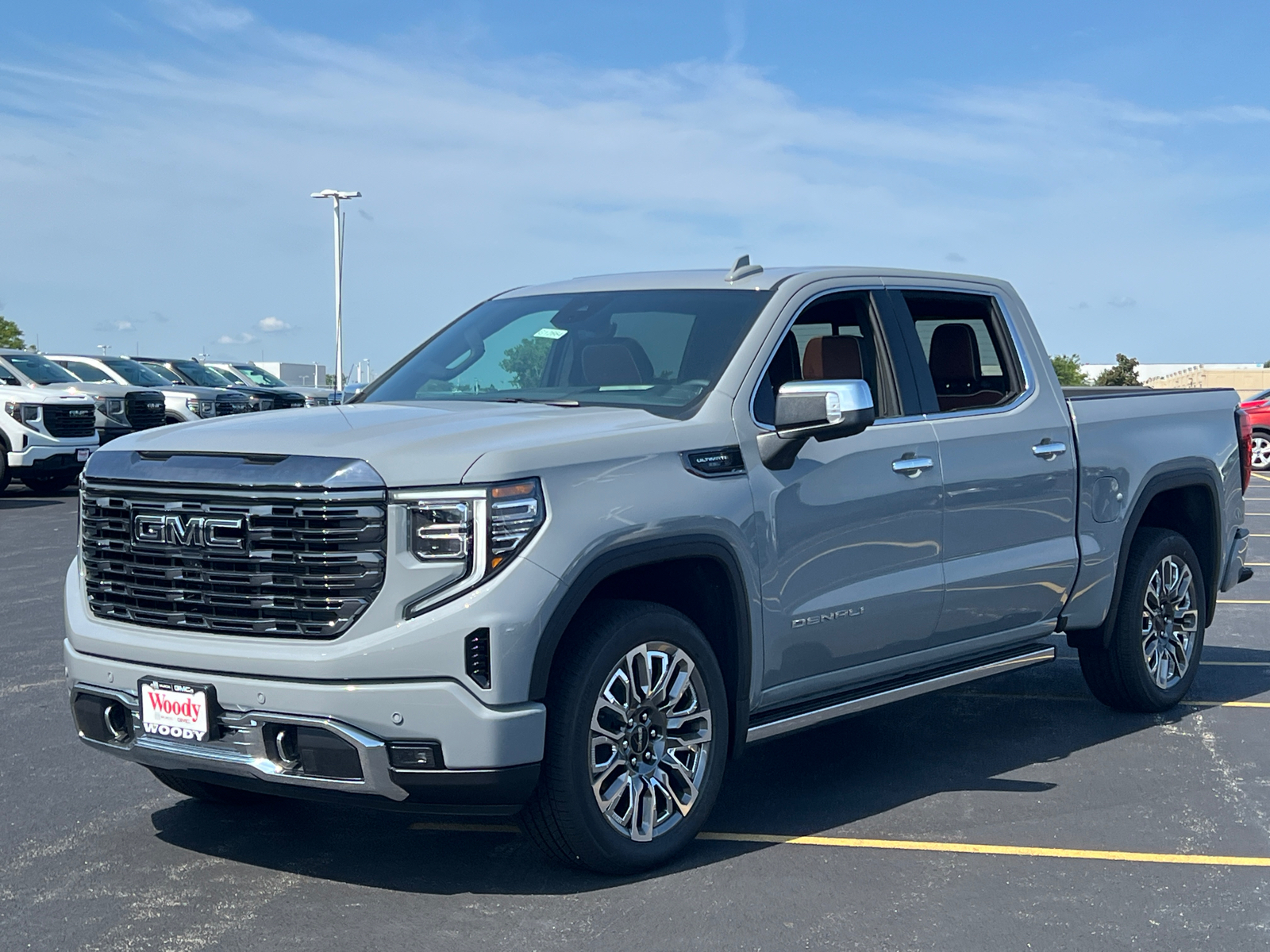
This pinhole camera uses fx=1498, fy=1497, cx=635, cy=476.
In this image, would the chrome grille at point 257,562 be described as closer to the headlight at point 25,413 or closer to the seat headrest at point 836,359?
the seat headrest at point 836,359

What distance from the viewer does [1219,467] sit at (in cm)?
756

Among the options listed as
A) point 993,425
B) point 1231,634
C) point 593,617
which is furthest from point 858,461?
point 1231,634

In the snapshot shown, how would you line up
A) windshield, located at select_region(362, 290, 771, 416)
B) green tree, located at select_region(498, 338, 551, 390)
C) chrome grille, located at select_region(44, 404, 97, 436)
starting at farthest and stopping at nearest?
chrome grille, located at select_region(44, 404, 97, 436), green tree, located at select_region(498, 338, 551, 390), windshield, located at select_region(362, 290, 771, 416)

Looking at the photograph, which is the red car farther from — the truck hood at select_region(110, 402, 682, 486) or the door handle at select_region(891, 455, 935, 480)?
the truck hood at select_region(110, 402, 682, 486)

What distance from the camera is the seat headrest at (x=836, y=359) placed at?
239 inches

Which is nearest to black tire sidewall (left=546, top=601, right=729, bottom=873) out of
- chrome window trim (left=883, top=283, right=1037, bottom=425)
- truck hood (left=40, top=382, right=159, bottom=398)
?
chrome window trim (left=883, top=283, right=1037, bottom=425)

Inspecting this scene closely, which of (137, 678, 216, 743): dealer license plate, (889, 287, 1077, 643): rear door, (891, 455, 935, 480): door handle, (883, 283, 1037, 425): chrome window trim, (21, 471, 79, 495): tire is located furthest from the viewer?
(21, 471, 79, 495): tire

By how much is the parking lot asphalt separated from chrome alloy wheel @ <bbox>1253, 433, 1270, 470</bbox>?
20.8 meters

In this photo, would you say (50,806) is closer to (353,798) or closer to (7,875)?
(7,875)

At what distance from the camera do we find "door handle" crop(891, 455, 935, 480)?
5703 millimetres

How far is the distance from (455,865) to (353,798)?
705 mm

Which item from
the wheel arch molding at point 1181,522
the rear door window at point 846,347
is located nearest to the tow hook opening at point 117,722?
the rear door window at point 846,347

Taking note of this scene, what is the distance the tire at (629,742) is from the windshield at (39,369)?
59.1 feet

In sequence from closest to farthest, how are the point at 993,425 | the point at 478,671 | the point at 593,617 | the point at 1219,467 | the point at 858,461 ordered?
the point at 478,671 → the point at 593,617 → the point at 858,461 → the point at 993,425 → the point at 1219,467
